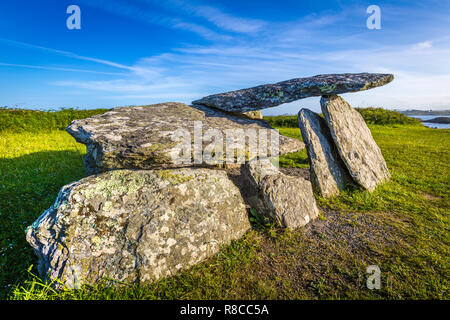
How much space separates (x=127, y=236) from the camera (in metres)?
3.44

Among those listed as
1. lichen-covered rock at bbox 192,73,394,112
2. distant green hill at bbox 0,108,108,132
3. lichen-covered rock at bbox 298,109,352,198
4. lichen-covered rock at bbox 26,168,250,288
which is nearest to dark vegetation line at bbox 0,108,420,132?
distant green hill at bbox 0,108,108,132

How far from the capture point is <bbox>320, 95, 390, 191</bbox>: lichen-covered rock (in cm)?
596

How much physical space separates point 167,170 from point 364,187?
5.07 m

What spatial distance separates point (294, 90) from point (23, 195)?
7790 mm

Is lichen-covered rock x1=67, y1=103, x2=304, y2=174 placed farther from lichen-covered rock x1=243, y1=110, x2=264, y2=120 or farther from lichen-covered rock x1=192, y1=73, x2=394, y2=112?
lichen-covered rock x1=243, y1=110, x2=264, y2=120

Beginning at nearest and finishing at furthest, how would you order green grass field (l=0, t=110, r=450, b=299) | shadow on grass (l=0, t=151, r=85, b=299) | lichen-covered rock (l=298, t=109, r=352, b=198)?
green grass field (l=0, t=110, r=450, b=299)
shadow on grass (l=0, t=151, r=85, b=299)
lichen-covered rock (l=298, t=109, r=352, b=198)

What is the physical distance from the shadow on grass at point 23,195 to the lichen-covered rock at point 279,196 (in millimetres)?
4147

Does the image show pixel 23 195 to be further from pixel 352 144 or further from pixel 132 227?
pixel 352 144

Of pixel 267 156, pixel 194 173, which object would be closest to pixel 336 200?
pixel 267 156

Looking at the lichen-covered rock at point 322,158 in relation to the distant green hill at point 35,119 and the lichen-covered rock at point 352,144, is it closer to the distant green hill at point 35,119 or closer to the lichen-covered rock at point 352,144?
the lichen-covered rock at point 352,144

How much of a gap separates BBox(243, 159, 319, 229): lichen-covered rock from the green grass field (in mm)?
238

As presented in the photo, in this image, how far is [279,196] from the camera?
450cm
